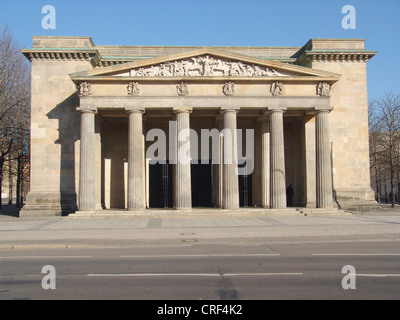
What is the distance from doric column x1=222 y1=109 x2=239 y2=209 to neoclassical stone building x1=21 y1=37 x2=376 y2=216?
81mm

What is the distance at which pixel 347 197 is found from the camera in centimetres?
3716

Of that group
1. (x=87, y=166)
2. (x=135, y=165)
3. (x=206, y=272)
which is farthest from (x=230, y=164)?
(x=206, y=272)

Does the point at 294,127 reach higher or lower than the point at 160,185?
higher

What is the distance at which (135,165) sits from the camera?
31.8 metres

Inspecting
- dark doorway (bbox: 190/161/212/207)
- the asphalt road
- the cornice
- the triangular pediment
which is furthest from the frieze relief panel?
the asphalt road

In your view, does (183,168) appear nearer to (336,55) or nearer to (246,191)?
(246,191)

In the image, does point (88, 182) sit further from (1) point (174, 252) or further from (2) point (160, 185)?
(1) point (174, 252)

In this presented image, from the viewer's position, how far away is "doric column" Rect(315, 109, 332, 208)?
32531 mm

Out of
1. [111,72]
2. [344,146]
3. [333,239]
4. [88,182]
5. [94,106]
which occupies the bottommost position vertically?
[333,239]

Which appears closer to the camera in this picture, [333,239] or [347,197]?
[333,239]

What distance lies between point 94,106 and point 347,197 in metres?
22.5

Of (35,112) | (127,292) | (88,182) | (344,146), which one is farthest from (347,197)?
(127,292)
